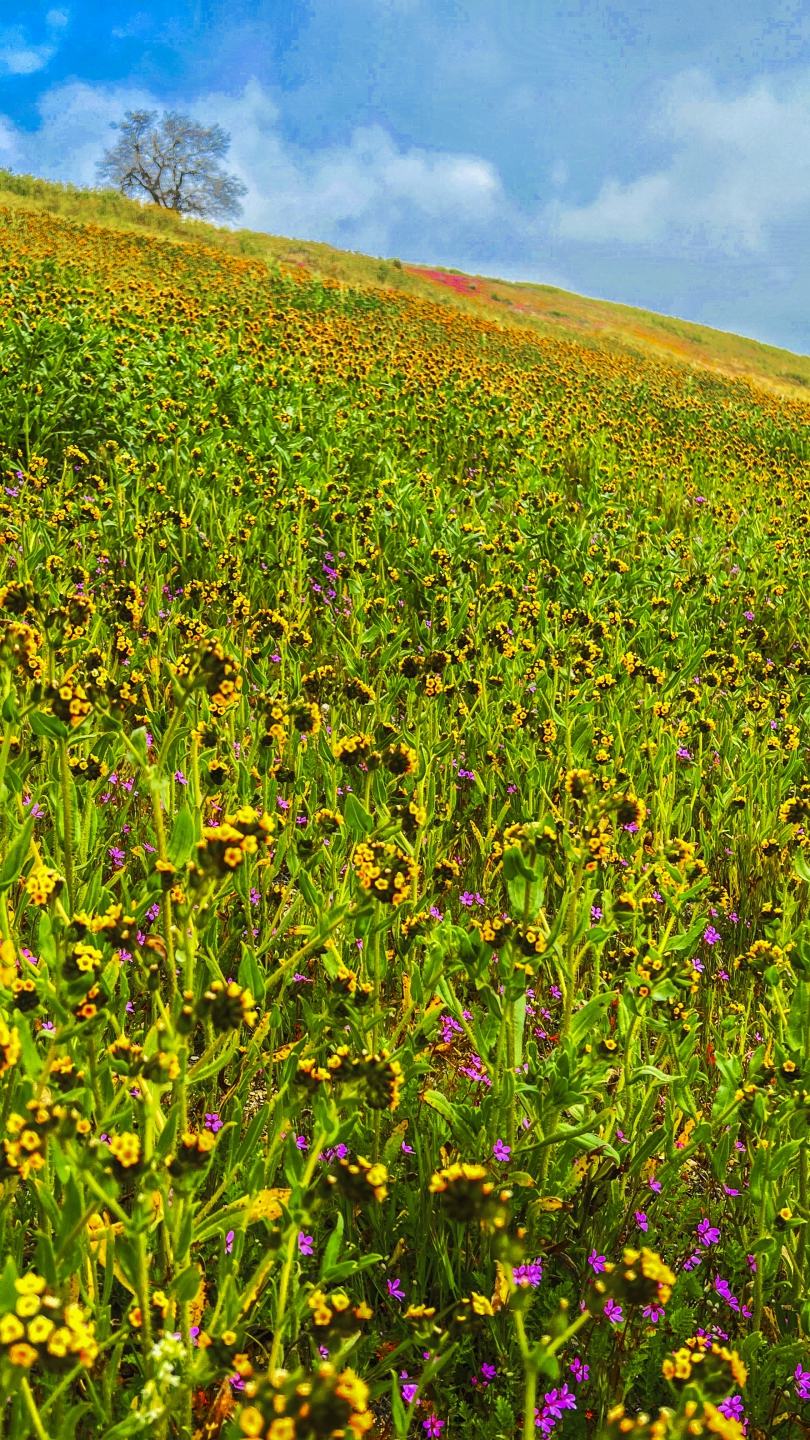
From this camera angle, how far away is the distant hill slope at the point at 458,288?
27.3 m

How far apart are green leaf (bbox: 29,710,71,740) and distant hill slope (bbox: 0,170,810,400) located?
86.5ft

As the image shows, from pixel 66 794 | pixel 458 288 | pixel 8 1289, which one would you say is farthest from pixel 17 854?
pixel 458 288

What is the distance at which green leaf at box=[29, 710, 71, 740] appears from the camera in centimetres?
200

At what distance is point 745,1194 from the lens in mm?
2273

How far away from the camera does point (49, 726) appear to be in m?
2.03

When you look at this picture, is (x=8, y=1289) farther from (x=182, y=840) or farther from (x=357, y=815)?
(x=357, y=815)

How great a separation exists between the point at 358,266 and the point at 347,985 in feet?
114

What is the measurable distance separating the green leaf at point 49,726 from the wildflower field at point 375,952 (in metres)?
0.01

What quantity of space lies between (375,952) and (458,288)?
39090 millimetres

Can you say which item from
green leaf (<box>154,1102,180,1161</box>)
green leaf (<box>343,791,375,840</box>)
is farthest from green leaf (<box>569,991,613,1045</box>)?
green leaf (<box>154,1102,180,1161</box>)

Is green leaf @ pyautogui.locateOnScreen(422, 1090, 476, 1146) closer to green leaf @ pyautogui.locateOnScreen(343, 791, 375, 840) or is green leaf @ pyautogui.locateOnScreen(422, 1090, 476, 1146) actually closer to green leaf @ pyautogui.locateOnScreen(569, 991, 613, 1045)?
green leaf @ pyautogui.locateOnScreen(569, 991, 613, 1045)

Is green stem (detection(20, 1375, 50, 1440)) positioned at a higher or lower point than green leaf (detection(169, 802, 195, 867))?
lower

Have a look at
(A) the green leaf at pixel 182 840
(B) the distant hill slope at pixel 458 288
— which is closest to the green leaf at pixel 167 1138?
(A) the green leaf at pixel 182 840

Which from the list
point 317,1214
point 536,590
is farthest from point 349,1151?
point 536,590
